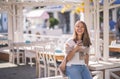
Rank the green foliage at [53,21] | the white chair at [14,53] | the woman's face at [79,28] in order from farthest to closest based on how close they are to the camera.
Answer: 1. the green foliage at [53,21]
2. the white chair at [14,53]
3. the woman's face at [79,28]

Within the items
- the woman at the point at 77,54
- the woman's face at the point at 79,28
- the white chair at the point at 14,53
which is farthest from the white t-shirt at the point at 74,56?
the white chair at the point at 14,53

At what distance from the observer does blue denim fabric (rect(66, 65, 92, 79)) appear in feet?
17.7

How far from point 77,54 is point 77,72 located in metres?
0.30

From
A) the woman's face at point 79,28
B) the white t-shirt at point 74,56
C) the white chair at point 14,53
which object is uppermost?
the woman's face at point 79,28

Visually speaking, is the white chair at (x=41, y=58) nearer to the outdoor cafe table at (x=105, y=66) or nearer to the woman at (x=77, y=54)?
the outdoor cafe table at (x=105, y=66)

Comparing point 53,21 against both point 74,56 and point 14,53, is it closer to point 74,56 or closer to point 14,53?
point 14,53

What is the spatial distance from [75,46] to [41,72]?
378cm

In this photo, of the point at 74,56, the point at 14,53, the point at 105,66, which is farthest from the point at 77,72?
the point at 14,53

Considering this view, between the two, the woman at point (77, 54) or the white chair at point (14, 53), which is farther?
the white chair at point (14, 53)

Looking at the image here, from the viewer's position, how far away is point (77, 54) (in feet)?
18.0

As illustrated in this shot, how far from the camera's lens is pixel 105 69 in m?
6.89

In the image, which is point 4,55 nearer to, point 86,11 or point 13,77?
point 13,77

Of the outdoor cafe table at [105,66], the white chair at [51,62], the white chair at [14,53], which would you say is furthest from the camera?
the white chair at [14,53]

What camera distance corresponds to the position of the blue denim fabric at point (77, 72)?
5387mm
